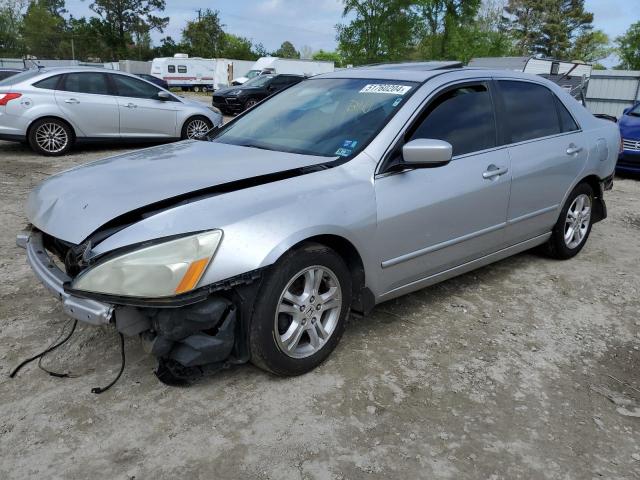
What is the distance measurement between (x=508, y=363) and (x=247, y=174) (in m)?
1.83

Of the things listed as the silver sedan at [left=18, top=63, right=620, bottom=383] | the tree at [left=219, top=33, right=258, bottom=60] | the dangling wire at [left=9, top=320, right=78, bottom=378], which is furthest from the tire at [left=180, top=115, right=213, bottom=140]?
the tree at [left=219, top=33, right=258, bottom=60]

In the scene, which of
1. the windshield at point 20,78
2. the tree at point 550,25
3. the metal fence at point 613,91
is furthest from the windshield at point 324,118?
the tree at point 550,25

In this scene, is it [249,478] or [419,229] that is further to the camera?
[419,229]

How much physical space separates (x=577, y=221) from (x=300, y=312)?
126 inches

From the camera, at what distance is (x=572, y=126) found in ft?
15.1

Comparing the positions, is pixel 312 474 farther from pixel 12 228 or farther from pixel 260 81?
pixel 260 81

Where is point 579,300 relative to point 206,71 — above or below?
below

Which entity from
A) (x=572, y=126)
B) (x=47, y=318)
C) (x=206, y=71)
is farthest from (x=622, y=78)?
(x=206, y=71)

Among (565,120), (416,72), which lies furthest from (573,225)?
(416,72)

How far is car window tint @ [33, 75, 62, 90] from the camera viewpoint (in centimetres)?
892

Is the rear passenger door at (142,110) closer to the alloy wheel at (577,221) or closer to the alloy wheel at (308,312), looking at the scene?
the alloy wheel at (577,221)

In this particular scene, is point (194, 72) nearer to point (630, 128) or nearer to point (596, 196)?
point (630, 128)

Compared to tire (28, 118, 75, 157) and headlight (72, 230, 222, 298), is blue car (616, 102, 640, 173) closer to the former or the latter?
headlight (72, 230, 222, 298)

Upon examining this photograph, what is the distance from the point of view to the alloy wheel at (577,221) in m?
4.77
